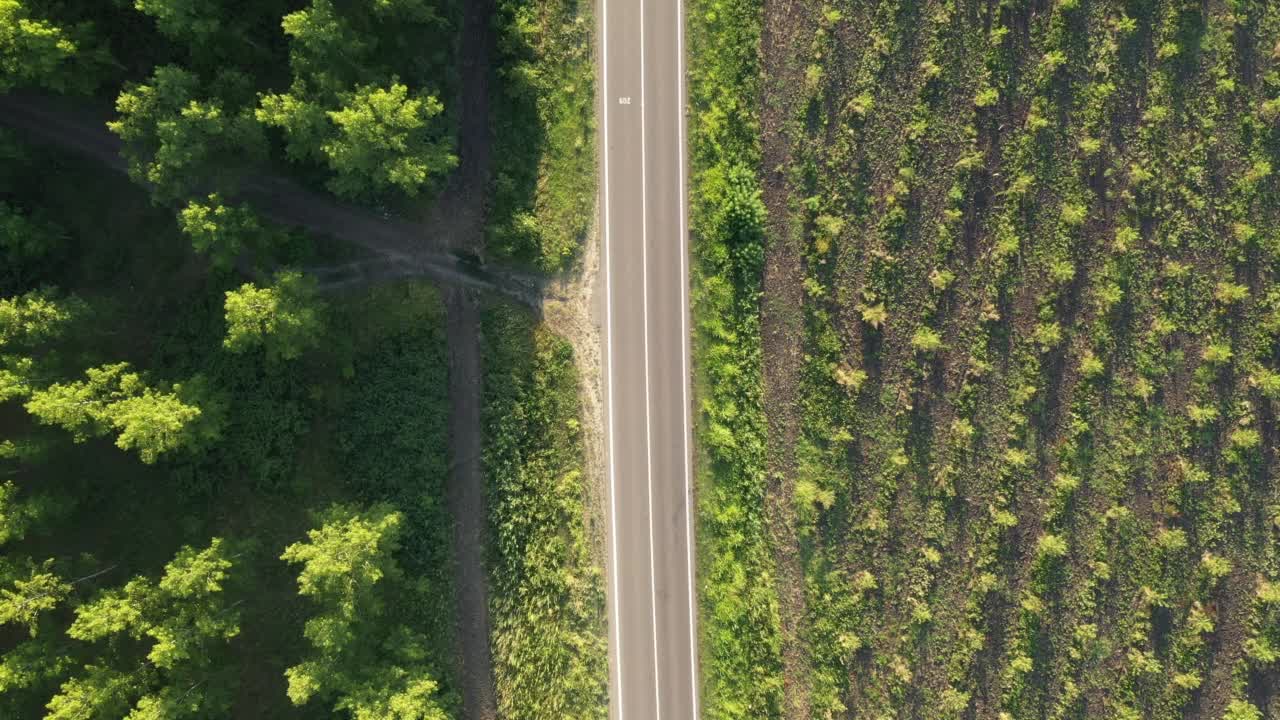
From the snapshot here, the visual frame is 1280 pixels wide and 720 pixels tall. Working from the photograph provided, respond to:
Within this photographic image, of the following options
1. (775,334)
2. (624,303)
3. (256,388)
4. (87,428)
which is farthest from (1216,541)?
(87,428)

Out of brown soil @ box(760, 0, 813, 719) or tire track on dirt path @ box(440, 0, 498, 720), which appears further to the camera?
tire track on dirt path @ box(440, 0, 498, 720)

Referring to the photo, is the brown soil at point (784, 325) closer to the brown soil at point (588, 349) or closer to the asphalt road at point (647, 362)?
the asphalt road at point (647, 362)

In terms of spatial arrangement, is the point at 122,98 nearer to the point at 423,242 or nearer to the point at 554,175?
the point at 423,242

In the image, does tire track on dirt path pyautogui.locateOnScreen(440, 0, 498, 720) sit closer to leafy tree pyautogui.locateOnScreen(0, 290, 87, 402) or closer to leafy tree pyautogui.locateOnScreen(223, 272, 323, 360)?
leafy tree pyautogui.locateOnScreen(223, 272, 323, 360)

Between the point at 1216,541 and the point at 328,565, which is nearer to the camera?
A: the point at 328,565

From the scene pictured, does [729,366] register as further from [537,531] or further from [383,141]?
[383,141]

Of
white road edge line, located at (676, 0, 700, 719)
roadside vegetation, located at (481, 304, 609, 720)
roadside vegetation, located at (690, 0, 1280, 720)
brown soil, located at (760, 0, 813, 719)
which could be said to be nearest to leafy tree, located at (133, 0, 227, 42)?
roadside vegetation, located at (481, 304, 609, 720)
